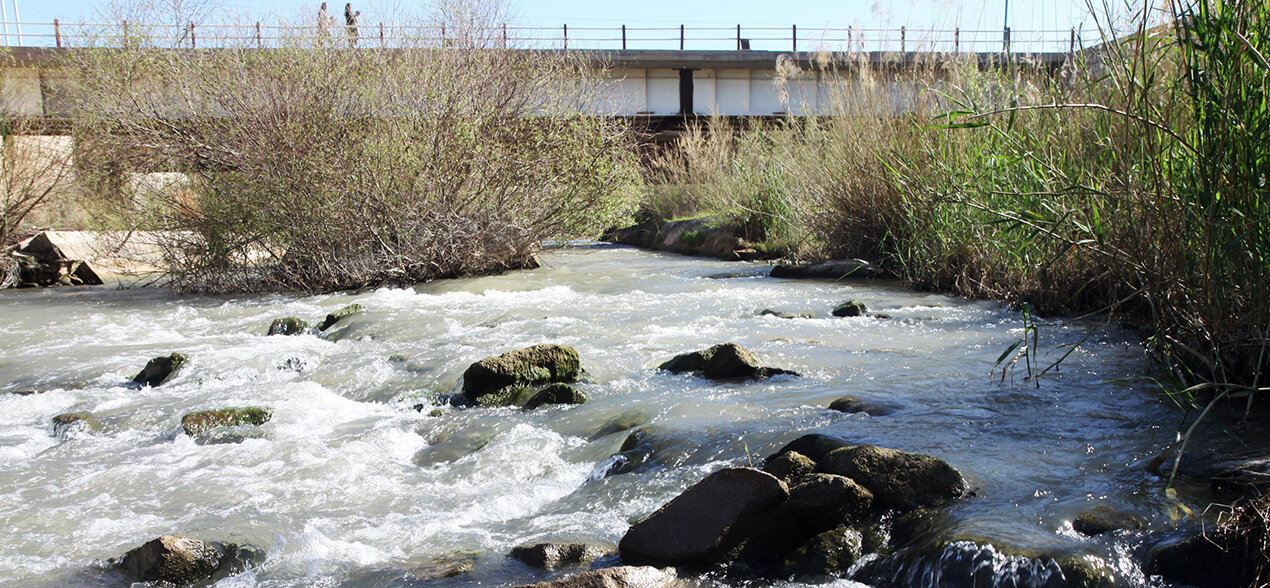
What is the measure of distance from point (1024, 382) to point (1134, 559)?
2.37 meters

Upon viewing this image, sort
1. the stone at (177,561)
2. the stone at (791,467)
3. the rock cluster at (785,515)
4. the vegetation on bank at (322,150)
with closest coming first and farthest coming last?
the rock cluster at (785,515), the stone at (177,561), the stone at (791,467), the vegetation on bank at (322,150)

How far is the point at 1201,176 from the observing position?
12.4ft

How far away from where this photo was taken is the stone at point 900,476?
11.4 ft

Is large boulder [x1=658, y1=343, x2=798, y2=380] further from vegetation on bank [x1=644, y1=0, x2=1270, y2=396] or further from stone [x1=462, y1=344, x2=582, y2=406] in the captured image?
vegetation on bank [x1=644, y1=0, x2=1270, y2=396]

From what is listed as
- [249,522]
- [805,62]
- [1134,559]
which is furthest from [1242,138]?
[805,62]

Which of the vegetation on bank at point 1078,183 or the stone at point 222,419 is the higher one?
the vegetation on bank at point 1078,183

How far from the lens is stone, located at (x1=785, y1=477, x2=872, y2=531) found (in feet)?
11.0

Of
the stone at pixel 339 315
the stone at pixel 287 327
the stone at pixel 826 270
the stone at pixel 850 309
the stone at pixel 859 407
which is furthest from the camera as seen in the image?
the stone at pixel 826 270

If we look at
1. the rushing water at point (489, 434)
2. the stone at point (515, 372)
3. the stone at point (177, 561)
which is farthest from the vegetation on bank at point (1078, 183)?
the stone at point (177, 561)

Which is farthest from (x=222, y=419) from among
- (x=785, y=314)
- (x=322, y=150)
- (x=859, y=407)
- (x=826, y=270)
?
(x=826, y=270)

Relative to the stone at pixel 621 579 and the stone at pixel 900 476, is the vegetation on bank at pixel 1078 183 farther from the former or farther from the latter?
the stone at pixel 621 579

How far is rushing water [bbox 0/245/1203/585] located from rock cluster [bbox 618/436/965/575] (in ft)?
0.75

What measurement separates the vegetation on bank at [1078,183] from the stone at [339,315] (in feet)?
17.3

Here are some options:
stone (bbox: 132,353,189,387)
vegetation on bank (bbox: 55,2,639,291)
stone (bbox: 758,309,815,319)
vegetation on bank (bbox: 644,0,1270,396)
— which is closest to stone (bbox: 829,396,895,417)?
vegetation on bank (bbox: 644,0,1270,396)
